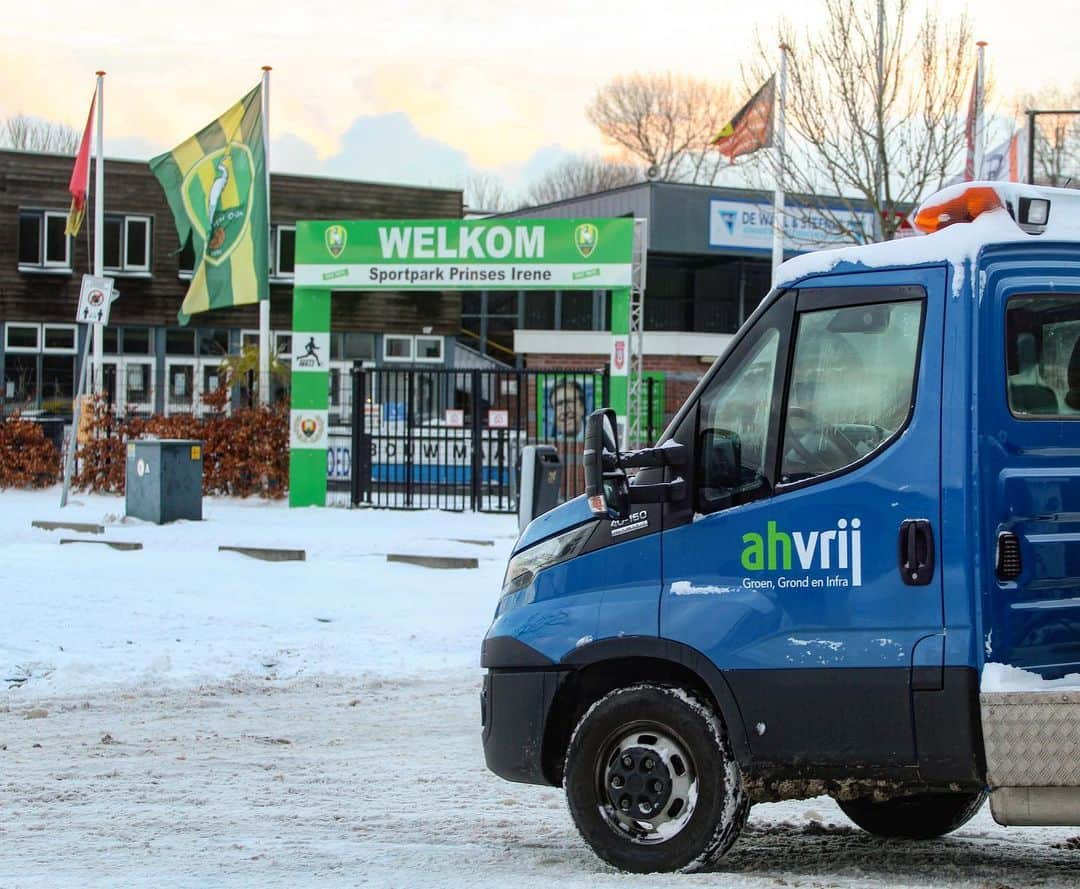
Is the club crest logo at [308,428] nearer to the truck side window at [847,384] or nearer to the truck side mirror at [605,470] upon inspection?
the truck side mirror at [605,470]

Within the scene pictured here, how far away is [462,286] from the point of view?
23500 mm

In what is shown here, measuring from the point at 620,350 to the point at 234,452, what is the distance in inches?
271

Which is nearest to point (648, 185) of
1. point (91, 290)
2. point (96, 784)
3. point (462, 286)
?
point (462, 286)

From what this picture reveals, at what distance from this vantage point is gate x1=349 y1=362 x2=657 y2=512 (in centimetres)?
2350

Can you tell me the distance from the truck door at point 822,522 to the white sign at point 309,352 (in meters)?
18.7

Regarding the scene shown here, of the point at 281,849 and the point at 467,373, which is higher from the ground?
the point at 467,373

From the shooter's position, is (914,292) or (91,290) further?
(91,290)

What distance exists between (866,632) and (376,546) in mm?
13521

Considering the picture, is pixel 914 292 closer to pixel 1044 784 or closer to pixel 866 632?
pixel 866 632

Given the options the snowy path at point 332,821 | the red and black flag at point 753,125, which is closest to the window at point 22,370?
the red and black flag at point 753,125

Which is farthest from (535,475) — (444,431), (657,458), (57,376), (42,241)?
(42,241)

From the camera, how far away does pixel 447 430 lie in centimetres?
2395

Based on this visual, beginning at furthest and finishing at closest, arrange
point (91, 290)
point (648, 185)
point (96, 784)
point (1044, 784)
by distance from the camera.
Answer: point (648, 185) < point (91, 290) < point (96, 784) < point (1044, 784)

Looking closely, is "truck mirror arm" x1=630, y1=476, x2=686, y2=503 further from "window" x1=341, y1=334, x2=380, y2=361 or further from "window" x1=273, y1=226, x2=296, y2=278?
"window" x1=341, y1=334, x2=380, y2=361
